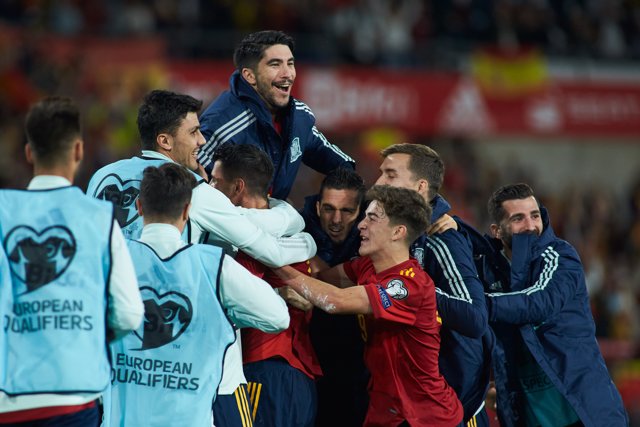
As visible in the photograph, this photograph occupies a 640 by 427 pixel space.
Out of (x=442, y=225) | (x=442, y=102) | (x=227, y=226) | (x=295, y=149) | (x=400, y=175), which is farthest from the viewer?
(x=442, y=102)

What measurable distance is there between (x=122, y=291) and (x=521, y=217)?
283cm

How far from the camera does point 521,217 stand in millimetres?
6156

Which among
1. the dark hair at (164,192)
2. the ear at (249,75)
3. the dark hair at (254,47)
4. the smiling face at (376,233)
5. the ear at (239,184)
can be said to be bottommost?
the smiling face at (376,233)

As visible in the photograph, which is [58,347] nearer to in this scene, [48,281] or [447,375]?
[48,281]

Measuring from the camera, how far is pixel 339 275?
572 centimetres

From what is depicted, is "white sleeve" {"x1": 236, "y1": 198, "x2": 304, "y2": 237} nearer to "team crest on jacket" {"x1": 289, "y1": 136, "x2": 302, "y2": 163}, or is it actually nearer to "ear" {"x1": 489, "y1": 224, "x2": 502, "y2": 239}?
"team crest on jacket" {"x1": 289, "y1": 136, "x2": 302, "y2": 163}

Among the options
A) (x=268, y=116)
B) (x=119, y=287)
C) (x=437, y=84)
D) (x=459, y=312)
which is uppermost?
(x=437, y=84)

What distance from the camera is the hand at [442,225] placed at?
5.77 m

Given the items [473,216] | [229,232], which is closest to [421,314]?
[229,232]

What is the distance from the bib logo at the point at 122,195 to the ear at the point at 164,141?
0.98 ft

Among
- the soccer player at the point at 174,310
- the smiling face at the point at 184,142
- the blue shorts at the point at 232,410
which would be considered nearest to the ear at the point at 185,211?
the soccer player at the point at 174,310

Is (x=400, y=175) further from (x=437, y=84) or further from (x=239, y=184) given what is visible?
(x=437, y=84)

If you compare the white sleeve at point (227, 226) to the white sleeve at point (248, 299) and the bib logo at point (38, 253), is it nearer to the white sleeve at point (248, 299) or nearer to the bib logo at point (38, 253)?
the white sleeve at point (248, 299)

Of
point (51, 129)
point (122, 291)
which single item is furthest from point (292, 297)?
point (51, 129)
